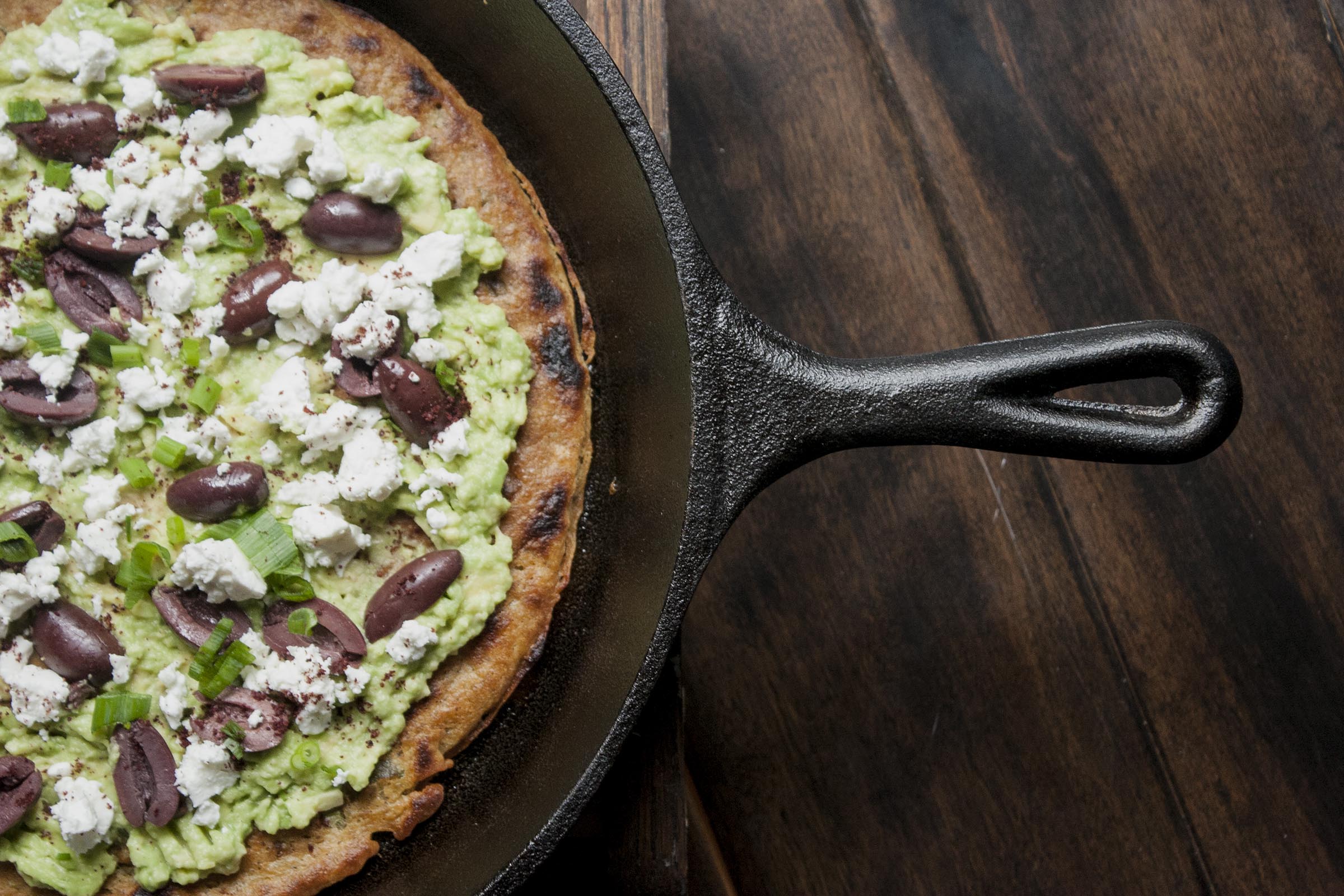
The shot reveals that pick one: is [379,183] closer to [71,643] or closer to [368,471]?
[368,471]

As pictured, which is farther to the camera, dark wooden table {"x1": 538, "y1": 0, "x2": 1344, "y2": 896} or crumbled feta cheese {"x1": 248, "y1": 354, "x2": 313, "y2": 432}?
dark wooden table {"x1": 538, "y1": 0, "x2": 1344, "y2": 896}

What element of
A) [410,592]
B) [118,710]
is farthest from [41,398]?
[410,592]

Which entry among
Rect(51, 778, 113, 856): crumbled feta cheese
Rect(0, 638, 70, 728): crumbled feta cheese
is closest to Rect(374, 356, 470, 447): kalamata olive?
Rect(0, 638, 70, 728): crumbled feta cheese

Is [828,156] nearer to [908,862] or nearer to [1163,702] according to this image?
[1163,702]

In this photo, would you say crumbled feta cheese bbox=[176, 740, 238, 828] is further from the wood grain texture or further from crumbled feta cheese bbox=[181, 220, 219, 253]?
the wood grain texture

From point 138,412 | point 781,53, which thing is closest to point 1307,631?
point 781,53

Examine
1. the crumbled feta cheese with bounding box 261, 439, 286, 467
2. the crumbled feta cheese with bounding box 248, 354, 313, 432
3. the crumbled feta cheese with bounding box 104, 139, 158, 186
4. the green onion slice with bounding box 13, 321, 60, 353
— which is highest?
the crumbled feta cheese with bounding box 104, 139, 158, 186

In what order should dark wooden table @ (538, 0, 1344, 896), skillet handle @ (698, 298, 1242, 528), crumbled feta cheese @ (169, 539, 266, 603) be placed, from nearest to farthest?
skillet handle @ (698, 298, 1242, 528) < crumbled feta cheese @ (169, 539, 266, 603) < dark wooden table @ (538, 0, 1344, 896)

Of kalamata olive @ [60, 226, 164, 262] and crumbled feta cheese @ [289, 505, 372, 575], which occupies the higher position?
kalamata olive @ [60, 226, 164, 262]
